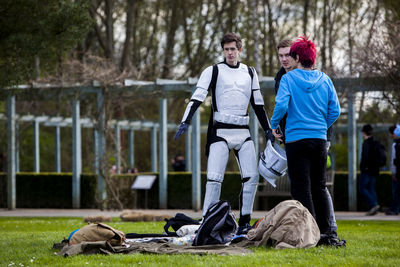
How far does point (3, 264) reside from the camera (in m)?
6.25

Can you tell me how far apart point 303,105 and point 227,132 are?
49.1 inches

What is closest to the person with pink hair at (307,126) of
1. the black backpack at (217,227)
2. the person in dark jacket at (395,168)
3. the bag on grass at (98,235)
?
the black backpack at (217,227)

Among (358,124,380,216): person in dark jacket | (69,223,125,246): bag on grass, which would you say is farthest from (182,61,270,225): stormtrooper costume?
(358,124,380,216): person in dark jacket

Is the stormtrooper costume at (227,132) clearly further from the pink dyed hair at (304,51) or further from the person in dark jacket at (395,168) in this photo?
the person in dark jacket at (395,168)

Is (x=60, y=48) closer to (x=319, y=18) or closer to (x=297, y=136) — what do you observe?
(x=297, y=136)

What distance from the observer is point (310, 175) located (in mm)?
7109

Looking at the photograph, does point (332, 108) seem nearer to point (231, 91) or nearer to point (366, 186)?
point (231, 91)

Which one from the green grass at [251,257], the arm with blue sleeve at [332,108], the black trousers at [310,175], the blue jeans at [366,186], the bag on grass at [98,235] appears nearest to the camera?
the green grass at [251,257]

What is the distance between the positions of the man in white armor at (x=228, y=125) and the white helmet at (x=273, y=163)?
0.48 meters

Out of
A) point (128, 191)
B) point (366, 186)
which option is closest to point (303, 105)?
point (366, 186)

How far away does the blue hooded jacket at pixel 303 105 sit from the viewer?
7.01 m

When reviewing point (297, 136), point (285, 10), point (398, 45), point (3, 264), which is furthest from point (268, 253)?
point (285, 10)

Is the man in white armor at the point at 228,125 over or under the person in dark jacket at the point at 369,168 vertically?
over

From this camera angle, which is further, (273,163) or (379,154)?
(379,154)
